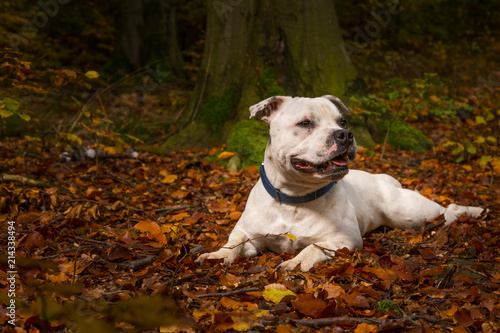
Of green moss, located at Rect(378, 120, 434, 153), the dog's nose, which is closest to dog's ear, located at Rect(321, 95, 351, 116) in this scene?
the dog's nose

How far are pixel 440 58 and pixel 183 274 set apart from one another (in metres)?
15.6

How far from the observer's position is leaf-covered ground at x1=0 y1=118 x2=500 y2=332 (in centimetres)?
224

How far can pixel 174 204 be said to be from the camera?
195 inches

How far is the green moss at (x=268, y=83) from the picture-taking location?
270 inches

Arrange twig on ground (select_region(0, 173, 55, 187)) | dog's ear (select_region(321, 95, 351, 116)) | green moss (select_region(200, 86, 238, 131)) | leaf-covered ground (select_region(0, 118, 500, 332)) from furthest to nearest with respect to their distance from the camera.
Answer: green moss (select_region(200, 86, 238, 131)), twig on ground (select_region(0, 173, 55, 187)), dog's ear (select_region(321, 95, 351, 116)), leaf-covered ground (select_region(0, 118, 500, 332))

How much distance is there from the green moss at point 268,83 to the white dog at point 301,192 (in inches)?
115

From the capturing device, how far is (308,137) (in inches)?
135

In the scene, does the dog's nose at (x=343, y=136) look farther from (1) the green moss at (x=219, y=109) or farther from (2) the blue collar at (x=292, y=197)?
(1) the green moss at (x=219, y=109)

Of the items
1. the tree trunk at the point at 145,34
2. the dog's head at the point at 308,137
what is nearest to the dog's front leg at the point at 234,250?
the dog's head at the point at 308,137

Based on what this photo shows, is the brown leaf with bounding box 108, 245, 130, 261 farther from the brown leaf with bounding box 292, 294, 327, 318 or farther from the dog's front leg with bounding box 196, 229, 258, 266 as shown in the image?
the brown leaf with bounding box 292, 294, 327, 318

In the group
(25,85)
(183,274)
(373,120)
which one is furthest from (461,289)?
(373,120)

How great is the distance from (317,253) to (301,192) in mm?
550

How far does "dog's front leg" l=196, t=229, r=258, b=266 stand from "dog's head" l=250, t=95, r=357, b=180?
2.36 feet

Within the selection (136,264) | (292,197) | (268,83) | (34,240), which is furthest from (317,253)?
(268,83)
